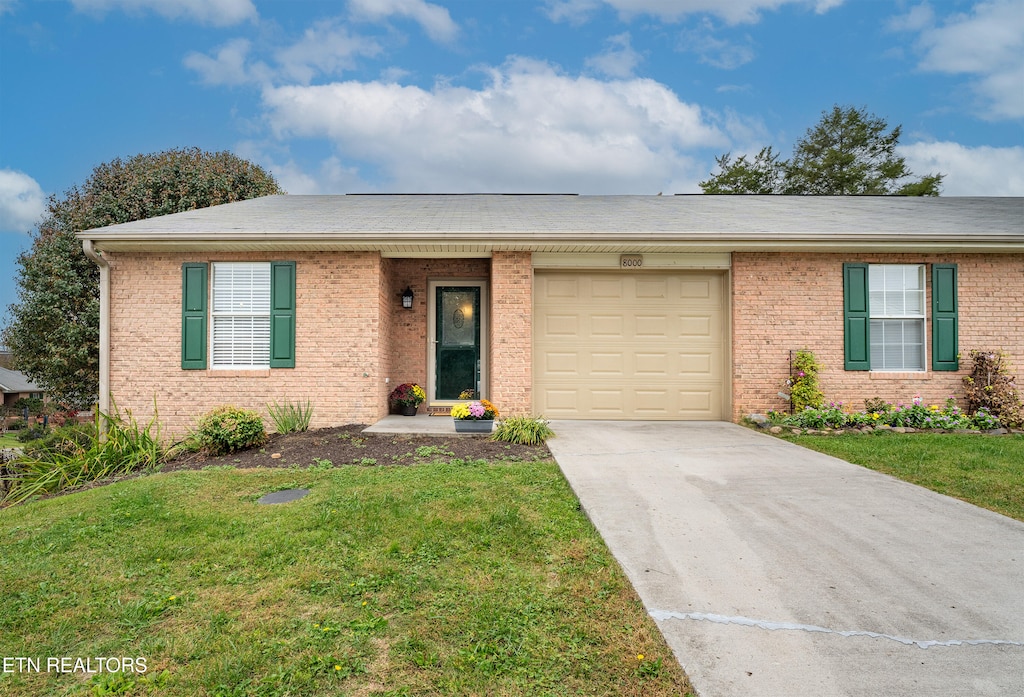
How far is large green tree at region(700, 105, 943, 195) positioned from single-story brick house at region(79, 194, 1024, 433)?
16.4 m

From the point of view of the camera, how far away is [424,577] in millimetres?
3061

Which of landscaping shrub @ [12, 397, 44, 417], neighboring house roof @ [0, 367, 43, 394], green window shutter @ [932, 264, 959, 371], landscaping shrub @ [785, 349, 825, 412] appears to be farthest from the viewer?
neighboring house roof @ [0, 367, 43, 394]

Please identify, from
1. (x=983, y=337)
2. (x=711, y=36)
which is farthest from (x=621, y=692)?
(x=711, y=36)

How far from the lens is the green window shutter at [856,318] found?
808cm

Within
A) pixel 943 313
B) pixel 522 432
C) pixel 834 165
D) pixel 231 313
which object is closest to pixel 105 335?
pixel 231 313

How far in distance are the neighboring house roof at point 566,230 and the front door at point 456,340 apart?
1.34 meters

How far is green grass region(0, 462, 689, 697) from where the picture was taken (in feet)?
7.25

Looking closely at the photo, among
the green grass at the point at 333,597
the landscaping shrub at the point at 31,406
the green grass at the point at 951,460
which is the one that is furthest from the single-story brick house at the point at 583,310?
the landscaping shrub at the point at 31,406

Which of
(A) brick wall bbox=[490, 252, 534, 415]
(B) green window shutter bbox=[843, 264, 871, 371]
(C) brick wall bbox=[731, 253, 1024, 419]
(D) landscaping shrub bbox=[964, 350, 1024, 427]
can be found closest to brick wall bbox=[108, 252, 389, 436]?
(A) brick wall bbox=[490, 252, 534, 415]

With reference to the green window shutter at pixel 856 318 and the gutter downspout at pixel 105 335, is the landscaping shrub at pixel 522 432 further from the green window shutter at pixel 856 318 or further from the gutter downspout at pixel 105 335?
the gutter downspout at pixel 105 335

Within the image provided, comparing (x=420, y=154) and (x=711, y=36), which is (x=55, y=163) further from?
(x=711, y=36)

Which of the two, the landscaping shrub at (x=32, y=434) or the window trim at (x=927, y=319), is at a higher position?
the window trim at (x=927, y=319)

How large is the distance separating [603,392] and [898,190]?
20935 millimetres

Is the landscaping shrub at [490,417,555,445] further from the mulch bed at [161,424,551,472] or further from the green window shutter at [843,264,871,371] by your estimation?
the green window shutter at [843,264,871,371]
